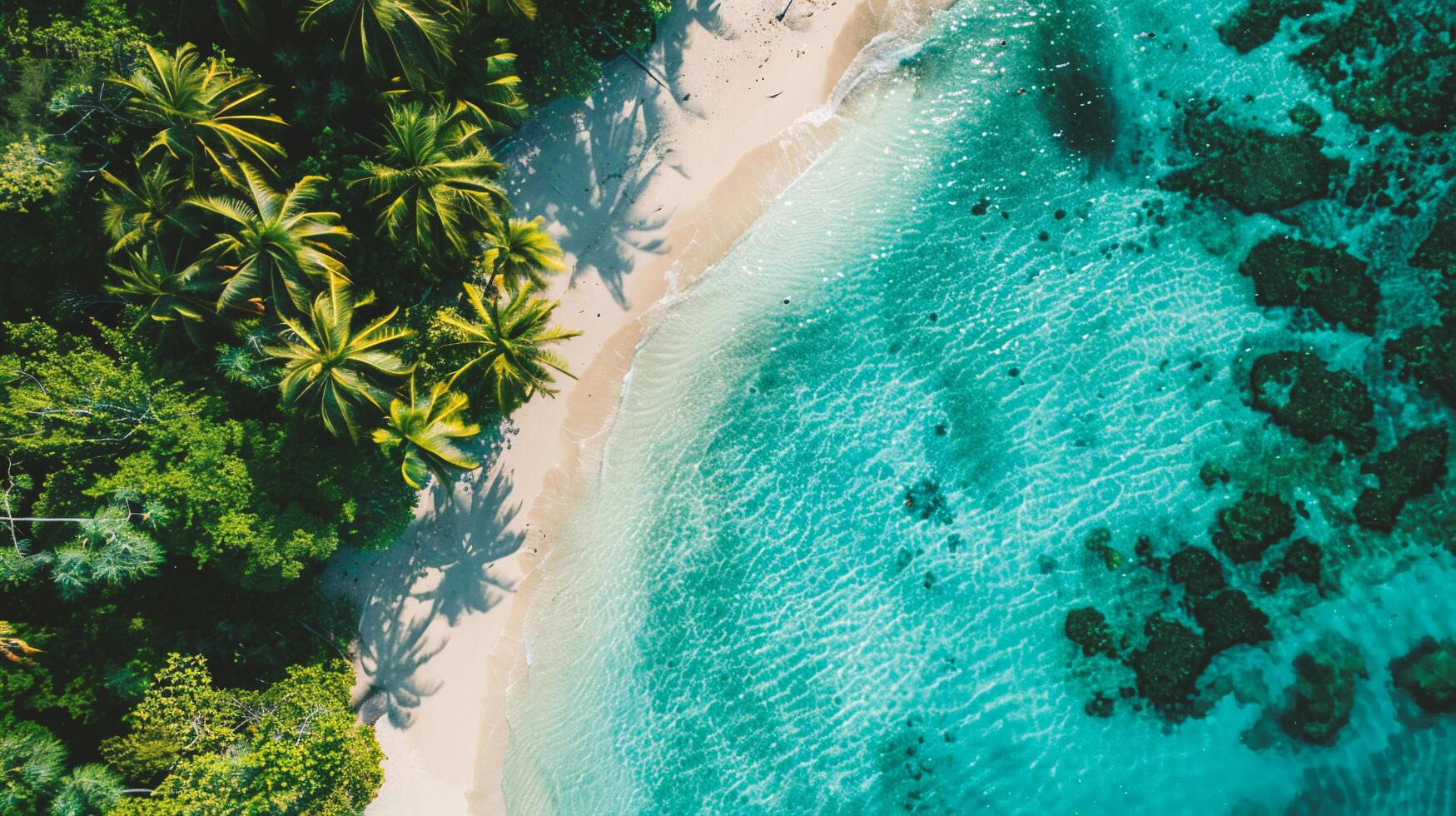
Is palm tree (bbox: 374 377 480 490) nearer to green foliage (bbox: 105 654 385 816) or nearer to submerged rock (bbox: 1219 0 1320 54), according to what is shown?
green foliage (bbox: 105 654 385 816)

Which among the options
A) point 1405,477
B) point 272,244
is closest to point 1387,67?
Answer: point 1405,477

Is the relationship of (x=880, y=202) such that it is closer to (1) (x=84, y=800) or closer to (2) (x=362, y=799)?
(2) (x=362, y=799)

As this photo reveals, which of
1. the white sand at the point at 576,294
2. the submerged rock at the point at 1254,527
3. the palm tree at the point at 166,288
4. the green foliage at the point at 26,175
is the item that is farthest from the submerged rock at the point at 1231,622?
the green foliage at the point at 26,175

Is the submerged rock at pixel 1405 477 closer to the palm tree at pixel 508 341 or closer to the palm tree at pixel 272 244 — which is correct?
the palm tree at pixel 508 341

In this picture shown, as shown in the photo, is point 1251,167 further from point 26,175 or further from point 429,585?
point 26,175

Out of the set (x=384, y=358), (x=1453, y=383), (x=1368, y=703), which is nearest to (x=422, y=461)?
(x=384, y=358)

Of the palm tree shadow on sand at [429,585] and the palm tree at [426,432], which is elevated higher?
the palm tree at [426,432]
